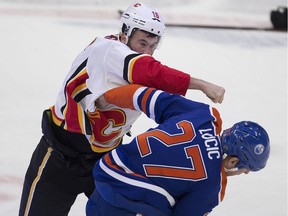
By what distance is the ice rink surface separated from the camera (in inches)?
168

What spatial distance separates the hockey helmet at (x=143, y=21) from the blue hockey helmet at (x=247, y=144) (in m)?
0.61

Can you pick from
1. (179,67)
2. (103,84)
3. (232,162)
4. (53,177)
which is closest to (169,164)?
(232,162)

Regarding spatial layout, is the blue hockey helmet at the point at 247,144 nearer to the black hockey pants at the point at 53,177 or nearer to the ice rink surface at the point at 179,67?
the black hockey pants at the point at 53,177

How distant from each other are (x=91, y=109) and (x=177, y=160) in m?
0.57

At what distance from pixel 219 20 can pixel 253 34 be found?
2.87 ft

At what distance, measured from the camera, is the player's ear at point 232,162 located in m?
2.45

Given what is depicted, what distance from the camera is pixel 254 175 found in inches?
174

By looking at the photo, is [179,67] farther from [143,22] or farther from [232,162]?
[232,162]

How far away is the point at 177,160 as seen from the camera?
8.00ft

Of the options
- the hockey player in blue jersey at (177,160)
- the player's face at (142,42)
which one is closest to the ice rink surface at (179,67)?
the player's face at (142,42)

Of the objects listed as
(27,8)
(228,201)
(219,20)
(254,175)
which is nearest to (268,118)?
(254,175)

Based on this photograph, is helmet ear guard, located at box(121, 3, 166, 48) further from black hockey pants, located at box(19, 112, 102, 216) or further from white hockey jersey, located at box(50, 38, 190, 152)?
black hockey pants, located at box(19, 112, 102, 216)

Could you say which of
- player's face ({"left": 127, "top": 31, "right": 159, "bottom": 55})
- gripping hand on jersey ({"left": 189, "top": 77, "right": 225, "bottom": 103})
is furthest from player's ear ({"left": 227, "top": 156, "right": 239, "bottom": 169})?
player's face ({"left": 127, "top": 31, "right": 159, "bottom": 55})

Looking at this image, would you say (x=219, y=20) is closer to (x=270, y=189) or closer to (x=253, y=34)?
(x=253, y=34)
